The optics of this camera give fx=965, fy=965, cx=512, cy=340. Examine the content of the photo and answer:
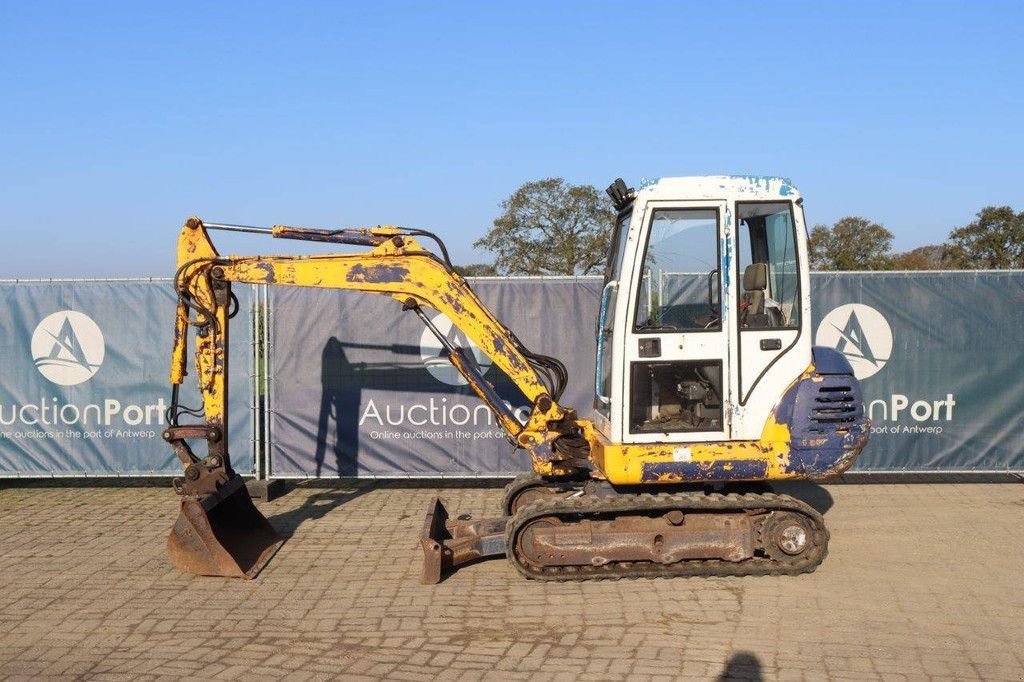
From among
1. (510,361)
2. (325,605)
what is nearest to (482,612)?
(325,605)

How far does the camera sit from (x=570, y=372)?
433 inches

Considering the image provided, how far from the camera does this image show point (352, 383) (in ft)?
36.2

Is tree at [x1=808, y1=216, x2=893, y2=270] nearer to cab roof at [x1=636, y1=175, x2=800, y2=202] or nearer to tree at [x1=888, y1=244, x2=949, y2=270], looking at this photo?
tree at [x1=888, y1=244, x2=949, y2=270]

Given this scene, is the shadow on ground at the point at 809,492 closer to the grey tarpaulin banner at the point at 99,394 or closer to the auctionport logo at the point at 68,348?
the grey tarpaulin banner at the point at 99,394

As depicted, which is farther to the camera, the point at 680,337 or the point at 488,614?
the point at 680,337

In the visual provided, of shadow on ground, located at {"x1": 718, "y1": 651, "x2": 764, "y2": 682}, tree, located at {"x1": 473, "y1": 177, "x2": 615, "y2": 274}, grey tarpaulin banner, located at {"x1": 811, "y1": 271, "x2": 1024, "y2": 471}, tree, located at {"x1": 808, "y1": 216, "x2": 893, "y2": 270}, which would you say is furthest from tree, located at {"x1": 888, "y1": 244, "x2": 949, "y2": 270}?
shadow on ground, located at {"x1": 718, "y1": 651, "x2": 764, "y2": 682}

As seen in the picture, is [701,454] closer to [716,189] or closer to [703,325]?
[703,325]

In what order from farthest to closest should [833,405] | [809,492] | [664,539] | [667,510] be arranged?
1. [809,492]
2. [667,510]
3. [664,539]
4. [833,405]

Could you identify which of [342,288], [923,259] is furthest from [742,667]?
[923,259]

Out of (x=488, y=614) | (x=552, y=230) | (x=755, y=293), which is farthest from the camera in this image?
(x=552, y=230)

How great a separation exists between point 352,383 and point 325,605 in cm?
421

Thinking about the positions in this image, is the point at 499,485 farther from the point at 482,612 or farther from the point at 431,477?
the point at 482,612

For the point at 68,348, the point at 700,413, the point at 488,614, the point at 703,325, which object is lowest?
the point at 488,614

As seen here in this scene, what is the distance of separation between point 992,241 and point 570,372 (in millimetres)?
35315
